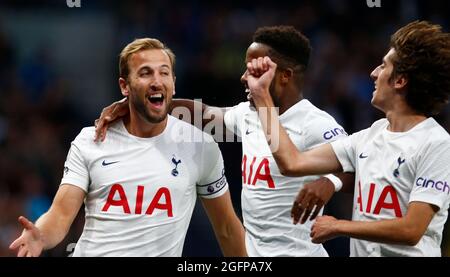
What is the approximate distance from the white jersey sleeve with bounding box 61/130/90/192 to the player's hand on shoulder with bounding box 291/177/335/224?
1.28 m

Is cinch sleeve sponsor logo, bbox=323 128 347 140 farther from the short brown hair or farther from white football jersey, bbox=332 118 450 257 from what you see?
the short brown hair

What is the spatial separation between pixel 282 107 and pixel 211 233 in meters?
2.61

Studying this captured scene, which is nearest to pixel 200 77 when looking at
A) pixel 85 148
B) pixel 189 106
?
pixel 189 106

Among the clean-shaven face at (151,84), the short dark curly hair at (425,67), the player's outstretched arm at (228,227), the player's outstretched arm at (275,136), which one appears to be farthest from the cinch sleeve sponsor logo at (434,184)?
the clean-shaven face at (151,84)

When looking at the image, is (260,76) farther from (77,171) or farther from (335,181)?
(77,171)

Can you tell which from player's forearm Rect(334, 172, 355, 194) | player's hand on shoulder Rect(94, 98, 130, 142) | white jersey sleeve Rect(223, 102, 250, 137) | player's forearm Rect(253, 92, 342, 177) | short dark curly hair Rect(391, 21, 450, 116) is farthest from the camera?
white jersey sleeve Rect(223, 102, 250, 137)

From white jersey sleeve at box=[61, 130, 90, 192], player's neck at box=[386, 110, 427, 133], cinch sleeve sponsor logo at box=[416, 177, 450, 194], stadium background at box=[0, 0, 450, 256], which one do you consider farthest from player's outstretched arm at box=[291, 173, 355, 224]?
stadium background at box=[0, 0, 450, 256]

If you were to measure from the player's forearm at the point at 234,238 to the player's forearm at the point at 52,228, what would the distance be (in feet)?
3.55

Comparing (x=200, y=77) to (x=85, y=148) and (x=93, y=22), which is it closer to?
(x=93, y=22)

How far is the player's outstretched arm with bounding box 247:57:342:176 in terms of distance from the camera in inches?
180

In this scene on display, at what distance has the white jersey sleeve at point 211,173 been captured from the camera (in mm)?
5281
